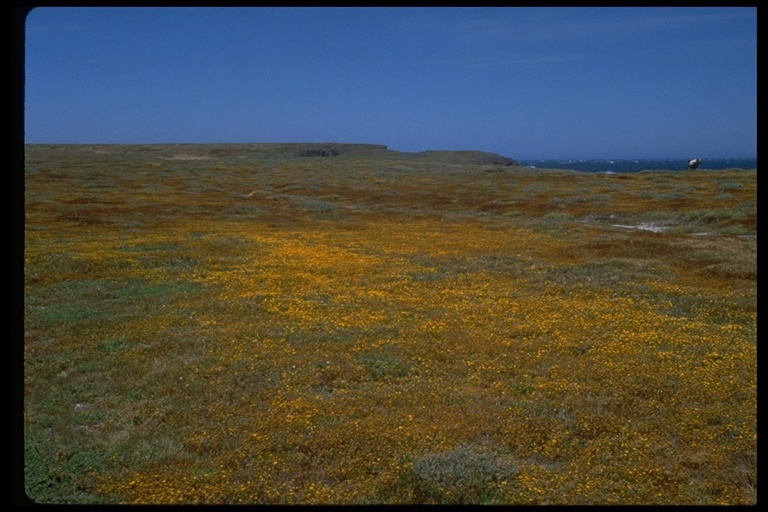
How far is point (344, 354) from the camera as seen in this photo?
46.3ft

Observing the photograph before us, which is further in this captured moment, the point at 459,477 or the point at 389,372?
the point at 389,372

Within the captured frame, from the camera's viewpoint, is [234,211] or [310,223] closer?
[310,223]

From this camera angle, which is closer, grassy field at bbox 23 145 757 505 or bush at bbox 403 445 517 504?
bush at bbox 403 445 517 504

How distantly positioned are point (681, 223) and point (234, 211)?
1383 inches

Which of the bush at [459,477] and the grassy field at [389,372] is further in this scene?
the grassy field at [389,372]

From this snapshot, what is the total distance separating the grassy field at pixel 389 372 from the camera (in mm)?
8508

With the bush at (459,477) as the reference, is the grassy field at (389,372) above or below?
above

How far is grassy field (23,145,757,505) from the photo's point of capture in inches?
335

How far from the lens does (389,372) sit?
12945 mm

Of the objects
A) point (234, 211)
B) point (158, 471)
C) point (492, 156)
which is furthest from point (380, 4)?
point (492, 156)

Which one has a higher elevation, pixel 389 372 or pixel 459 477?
pixel 389 372

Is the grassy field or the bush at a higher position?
the grassy field

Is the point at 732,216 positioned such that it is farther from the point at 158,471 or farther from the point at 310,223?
the point at 158,471
